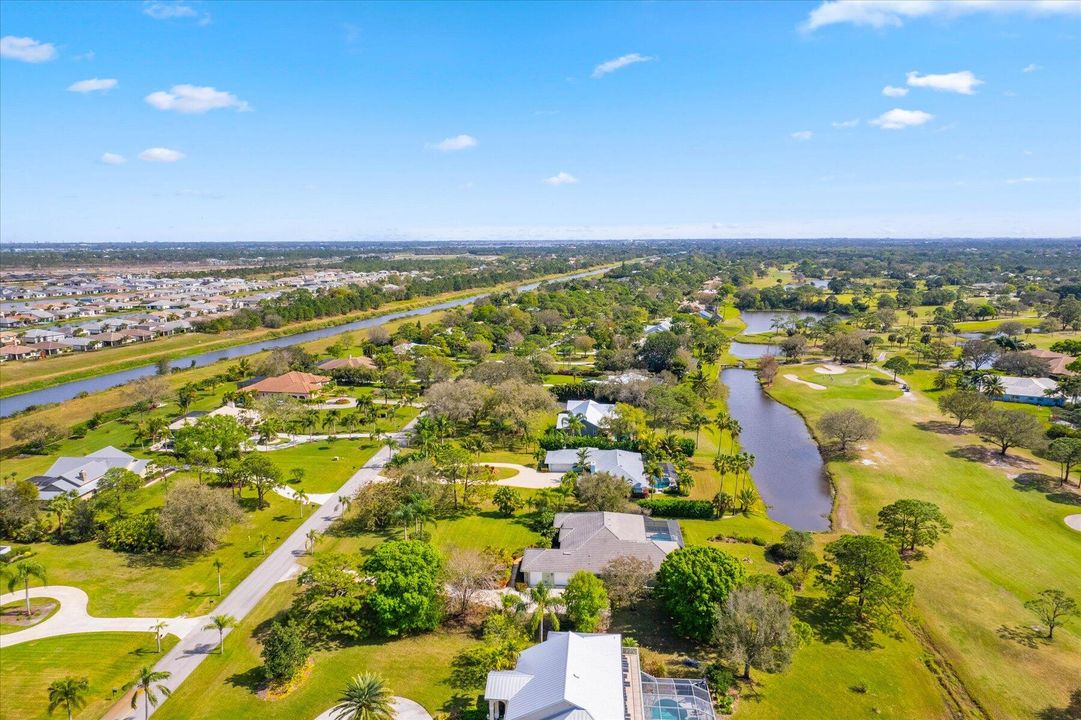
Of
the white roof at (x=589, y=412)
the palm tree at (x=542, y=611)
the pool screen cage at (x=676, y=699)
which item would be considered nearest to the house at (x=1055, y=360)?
the white roof at (x=589, y=412)

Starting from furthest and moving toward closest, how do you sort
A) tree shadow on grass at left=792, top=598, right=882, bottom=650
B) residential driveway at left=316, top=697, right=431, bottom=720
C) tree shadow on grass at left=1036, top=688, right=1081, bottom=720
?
tree shadow on grass at left=792, top=598, right=882, bottom=650, tree shadow on grass at left=1036, top=688, right=1081, bottom=720, residential driveway at left=316, top=697, right=431, bottom=720

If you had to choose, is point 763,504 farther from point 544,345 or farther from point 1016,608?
point 544,345

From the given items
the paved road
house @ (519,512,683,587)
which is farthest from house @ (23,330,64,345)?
house @ (519,512,683,587)

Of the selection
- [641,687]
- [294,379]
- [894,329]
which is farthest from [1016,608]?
[894,329]

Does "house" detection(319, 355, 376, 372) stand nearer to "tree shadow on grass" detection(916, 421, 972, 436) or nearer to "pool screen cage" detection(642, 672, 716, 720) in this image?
"pool screen cage" detection(642, 672, 716, 720)

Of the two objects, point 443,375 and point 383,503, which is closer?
point 383,503

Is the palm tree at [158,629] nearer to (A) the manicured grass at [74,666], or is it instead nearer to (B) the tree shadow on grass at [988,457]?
(A) the manicured grass at [74,666]
